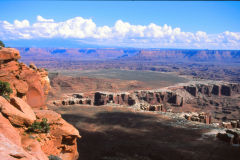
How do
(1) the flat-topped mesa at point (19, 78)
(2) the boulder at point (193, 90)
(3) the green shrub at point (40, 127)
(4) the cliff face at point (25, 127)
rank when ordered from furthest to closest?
(2) the boulder at point (193, 90)
(1) the flat-topped mesa at point (19, 78)
(3) the green shrub at point (40, 127)
(4) the cliff face at point (25, 127)

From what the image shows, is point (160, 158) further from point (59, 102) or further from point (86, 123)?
point (59, 102)

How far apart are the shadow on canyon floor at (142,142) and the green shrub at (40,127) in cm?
674

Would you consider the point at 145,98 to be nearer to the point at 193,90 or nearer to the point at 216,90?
the point at 193,90

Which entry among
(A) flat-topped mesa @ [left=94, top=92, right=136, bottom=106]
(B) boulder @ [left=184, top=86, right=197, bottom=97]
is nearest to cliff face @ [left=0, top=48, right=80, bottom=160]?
(A) flat-topped mesa @ [left=94, top=92, right=136, bottom=106]

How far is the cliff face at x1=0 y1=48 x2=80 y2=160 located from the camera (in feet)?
38.2

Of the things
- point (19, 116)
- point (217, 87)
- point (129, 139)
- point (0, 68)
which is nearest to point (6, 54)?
point (0, 68)

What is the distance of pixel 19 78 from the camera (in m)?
28.9

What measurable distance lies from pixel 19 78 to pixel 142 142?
18.4 m

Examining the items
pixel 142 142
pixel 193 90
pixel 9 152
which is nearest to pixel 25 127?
pixel 9 152

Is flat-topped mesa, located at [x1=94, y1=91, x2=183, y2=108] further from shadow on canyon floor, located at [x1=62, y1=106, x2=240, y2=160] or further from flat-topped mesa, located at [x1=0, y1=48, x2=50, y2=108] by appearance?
flat-topped mesa, located at [x1=0, y1=48, x2=50, y2=108]

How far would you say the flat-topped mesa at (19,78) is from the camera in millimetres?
26875

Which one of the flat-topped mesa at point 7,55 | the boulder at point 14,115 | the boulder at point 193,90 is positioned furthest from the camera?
the boulder at point 193,90

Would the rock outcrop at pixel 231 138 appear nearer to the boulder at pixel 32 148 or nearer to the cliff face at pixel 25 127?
the cliff face at pixel 25 127

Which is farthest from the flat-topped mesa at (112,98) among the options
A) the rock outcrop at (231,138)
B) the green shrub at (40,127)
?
the green shrub at (40,127)
